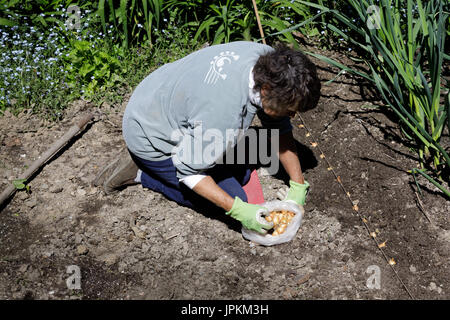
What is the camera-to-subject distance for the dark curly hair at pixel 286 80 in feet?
5.62

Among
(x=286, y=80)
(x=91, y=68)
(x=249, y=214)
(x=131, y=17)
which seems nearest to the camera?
(x=286, y=80)

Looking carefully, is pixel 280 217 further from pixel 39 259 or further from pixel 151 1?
pixel 151 1

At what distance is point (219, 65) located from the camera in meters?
1.83

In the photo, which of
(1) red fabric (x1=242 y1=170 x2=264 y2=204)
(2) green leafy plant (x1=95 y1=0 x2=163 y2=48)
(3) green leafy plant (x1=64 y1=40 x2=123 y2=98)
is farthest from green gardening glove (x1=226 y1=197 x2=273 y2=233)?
(2) green leafy plant (x1=95 y1=0 x2=163 y2=48)

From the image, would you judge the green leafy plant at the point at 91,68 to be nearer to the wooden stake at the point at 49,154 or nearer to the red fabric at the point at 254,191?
the wooden stake at the point at 49,154

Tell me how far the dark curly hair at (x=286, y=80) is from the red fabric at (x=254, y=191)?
2.40ft

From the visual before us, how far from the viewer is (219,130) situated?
71.1 inches

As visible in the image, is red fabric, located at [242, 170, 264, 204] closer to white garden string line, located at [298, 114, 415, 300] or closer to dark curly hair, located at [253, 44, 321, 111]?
white garden string line, located at [298, 114, 415, 300]

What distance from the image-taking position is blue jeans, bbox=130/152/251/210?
87.6 inches

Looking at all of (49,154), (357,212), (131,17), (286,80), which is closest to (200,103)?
(286,80)

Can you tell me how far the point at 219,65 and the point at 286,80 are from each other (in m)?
0.28

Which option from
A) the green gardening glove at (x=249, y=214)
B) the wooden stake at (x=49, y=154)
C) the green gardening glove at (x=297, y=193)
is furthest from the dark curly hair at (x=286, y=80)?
the wooden stake at (x=49, y=154)

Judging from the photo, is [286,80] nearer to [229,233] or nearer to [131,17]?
[229,233]

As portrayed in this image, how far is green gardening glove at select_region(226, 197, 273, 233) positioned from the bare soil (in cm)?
21
